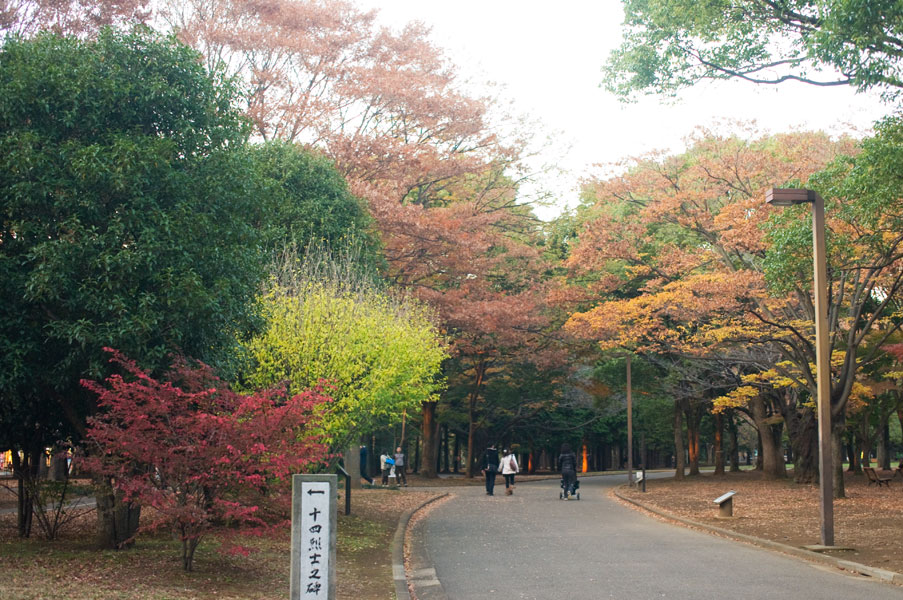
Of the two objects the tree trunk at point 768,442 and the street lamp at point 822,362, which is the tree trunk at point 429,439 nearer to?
the tree trunk at point 768,442

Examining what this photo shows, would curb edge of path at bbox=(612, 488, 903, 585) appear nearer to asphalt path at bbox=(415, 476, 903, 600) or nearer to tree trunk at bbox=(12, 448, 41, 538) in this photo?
asphalt path at bbox=(415, 476, 903, 600)

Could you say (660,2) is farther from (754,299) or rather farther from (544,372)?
(544,372)

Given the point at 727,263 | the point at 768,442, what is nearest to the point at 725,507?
the point at 727,263

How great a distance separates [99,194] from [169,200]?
106 cm

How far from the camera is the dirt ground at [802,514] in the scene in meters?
14.1

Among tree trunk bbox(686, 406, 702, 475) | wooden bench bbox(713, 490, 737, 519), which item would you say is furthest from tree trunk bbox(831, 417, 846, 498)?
tree trunk bbox(686, 406, 702, 475)

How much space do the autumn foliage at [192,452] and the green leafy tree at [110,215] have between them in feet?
4.50

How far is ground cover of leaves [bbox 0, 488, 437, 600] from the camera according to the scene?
30.2ft

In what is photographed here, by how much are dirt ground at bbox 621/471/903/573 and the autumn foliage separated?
7.86m

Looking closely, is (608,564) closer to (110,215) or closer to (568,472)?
(110,215)

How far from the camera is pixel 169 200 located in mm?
13141

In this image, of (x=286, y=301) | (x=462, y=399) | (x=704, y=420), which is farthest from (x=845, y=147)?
(x=704, y=420)

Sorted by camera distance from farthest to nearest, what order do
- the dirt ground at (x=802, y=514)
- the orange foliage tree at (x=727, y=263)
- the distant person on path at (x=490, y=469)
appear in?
the distant person on path at (x=490, y=469) → the orange foliage tree at (x=727, y=263) → the dirt ground at (x=802, y=514)

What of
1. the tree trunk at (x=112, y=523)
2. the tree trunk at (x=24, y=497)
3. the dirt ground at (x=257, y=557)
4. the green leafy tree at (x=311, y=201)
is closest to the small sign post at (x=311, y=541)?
the dirt ground at (x=257, y=557)
